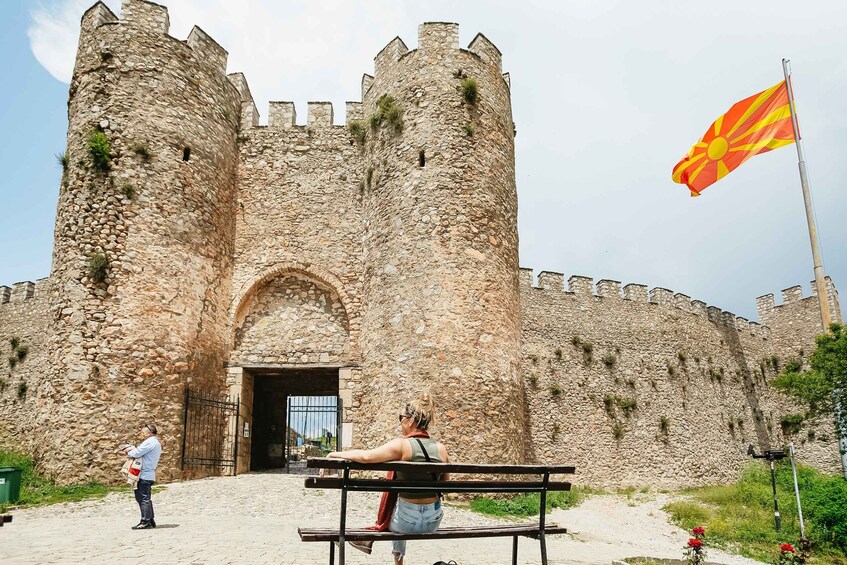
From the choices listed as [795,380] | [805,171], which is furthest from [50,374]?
[795,380]

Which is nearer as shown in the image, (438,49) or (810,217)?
(810,217)

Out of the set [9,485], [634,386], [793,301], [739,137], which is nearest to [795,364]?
[793,301]

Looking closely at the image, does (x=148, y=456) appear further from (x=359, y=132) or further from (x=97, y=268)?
(x=359, y=132)

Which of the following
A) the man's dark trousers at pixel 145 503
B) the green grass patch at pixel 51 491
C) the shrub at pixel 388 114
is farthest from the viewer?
the shrub at pixel 388 114

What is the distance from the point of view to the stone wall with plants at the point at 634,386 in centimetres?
1997

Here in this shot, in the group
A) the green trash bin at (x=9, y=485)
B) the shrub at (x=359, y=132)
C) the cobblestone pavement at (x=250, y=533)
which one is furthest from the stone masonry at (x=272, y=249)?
the cobblestone pavement at (x=250, y=533)

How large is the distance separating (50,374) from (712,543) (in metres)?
12.6

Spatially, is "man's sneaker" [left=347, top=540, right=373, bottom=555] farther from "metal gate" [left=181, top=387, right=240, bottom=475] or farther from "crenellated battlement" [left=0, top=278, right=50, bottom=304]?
"crenellated battlement" [left=0, top=278, right=50, bottom=304]

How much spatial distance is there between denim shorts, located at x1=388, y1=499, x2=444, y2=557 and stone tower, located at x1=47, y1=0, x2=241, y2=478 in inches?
353

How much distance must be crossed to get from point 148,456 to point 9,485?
11.9 feet

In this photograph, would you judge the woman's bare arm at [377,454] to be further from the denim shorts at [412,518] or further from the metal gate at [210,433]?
the metal gate at [210,433]

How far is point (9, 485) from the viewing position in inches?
422

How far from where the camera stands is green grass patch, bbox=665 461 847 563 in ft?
34.7

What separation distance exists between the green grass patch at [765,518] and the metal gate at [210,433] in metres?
9.86
